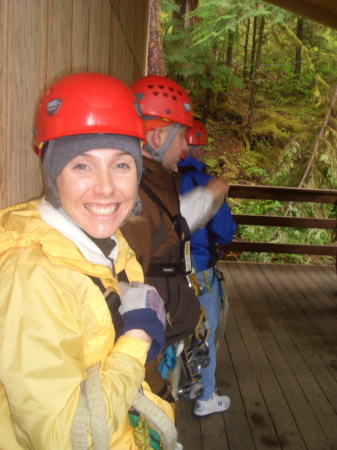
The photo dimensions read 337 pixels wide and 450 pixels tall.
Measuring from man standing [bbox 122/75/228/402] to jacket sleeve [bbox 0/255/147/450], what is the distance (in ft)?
2.24

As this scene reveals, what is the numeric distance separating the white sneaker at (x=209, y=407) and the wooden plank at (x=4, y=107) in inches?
91.4

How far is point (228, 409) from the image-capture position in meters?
2.98

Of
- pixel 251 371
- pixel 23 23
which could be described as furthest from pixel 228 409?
pixel 23 23

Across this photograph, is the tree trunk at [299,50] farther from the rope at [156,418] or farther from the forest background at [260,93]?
the rope at [156,418]

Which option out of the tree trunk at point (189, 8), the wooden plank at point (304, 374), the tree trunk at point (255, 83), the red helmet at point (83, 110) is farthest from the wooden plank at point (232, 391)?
the tree trunk at point (255, 83)

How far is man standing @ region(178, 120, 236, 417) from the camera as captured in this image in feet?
8.46

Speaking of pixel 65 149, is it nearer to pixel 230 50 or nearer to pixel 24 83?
pixel 24 83

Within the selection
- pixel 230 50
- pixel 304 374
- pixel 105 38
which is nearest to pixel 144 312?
pixel 105 38

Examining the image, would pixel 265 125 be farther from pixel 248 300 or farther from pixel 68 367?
pixel 68 367

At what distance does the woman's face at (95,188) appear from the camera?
118 cm

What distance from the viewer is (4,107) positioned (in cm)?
103

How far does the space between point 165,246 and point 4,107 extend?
3.24 feet

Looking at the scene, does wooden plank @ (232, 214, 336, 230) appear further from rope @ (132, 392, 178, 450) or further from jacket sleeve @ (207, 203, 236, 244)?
rope @ (132, 392, 178, 450)

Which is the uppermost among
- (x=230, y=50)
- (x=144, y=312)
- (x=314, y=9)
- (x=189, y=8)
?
(x=189, y=8)
